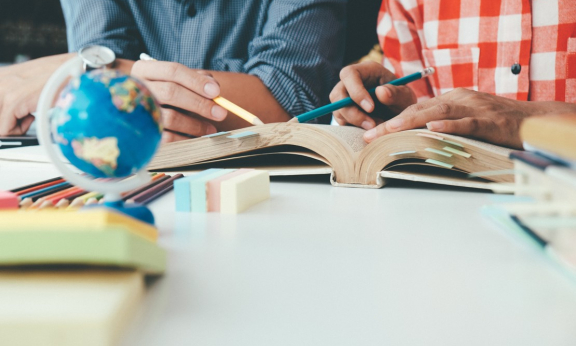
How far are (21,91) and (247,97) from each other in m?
0.47

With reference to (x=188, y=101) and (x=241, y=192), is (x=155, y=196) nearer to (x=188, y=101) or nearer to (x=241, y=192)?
(x=241, y=192)

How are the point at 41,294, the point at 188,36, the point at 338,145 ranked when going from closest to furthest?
the point at 41,294, the point at 338,145, the point at 188,36

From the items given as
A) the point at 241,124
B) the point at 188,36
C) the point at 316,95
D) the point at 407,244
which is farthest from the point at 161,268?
the point at 188,36

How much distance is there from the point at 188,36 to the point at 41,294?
49.7 inches

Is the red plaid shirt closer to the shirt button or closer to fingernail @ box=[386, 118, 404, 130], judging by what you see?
the shirt button

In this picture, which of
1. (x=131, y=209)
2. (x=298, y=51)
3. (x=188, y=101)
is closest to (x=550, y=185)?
(x=131, y=209)

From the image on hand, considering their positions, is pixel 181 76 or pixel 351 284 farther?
pixel 181 76

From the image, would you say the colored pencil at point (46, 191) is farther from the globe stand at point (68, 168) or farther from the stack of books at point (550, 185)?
the stack of books at point (550, 185)

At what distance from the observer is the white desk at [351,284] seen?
234 millimetres

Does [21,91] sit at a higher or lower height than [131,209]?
higher

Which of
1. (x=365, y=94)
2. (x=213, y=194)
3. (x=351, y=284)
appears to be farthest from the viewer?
(x=365, y=94)

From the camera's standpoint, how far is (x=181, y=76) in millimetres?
826

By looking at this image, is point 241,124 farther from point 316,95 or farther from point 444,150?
point 444,150

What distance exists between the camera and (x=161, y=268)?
30cm
